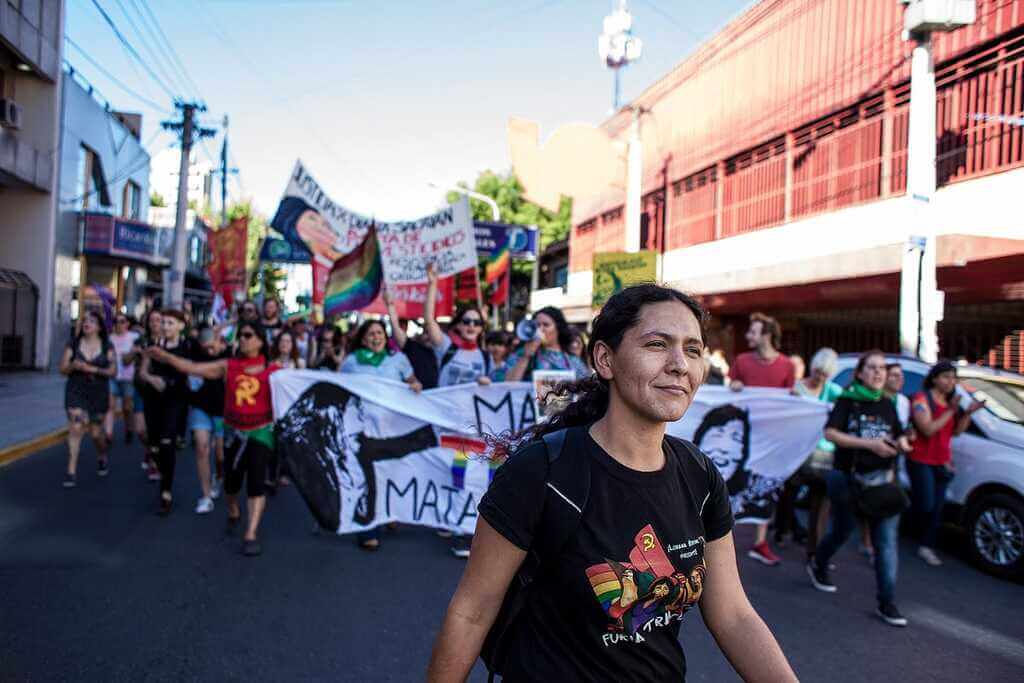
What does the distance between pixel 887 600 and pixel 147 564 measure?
15.8ft

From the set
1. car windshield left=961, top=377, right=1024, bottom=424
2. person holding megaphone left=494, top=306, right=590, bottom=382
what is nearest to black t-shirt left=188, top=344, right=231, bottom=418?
person holding megaphone left=494, top=306, right=590, bottom=382

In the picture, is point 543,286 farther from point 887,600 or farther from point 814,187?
point 887,600

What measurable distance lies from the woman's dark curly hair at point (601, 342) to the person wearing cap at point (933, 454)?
547 centimetres

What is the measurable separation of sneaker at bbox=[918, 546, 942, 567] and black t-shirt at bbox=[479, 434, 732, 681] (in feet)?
18.9

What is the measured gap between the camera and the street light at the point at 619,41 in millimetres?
22156

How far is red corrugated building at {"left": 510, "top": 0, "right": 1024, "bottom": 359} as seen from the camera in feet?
40.0

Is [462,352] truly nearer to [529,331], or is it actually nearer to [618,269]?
[529,331]

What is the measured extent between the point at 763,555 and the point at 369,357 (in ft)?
11.8

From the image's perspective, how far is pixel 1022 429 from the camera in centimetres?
679

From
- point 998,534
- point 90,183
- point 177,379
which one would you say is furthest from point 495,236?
point 998,534

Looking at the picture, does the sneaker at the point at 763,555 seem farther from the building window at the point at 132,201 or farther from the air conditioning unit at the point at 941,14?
the building window at the point at 132,201

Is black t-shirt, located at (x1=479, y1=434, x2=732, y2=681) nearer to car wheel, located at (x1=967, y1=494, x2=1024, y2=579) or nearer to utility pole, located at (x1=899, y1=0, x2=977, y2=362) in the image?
car wheel, located at (x1=967, y1=494, x2=1024, y2=579)

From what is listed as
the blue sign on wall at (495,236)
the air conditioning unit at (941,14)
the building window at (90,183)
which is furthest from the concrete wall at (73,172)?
the air conditioning unit at (941,14)

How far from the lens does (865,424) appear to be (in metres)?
5.54
